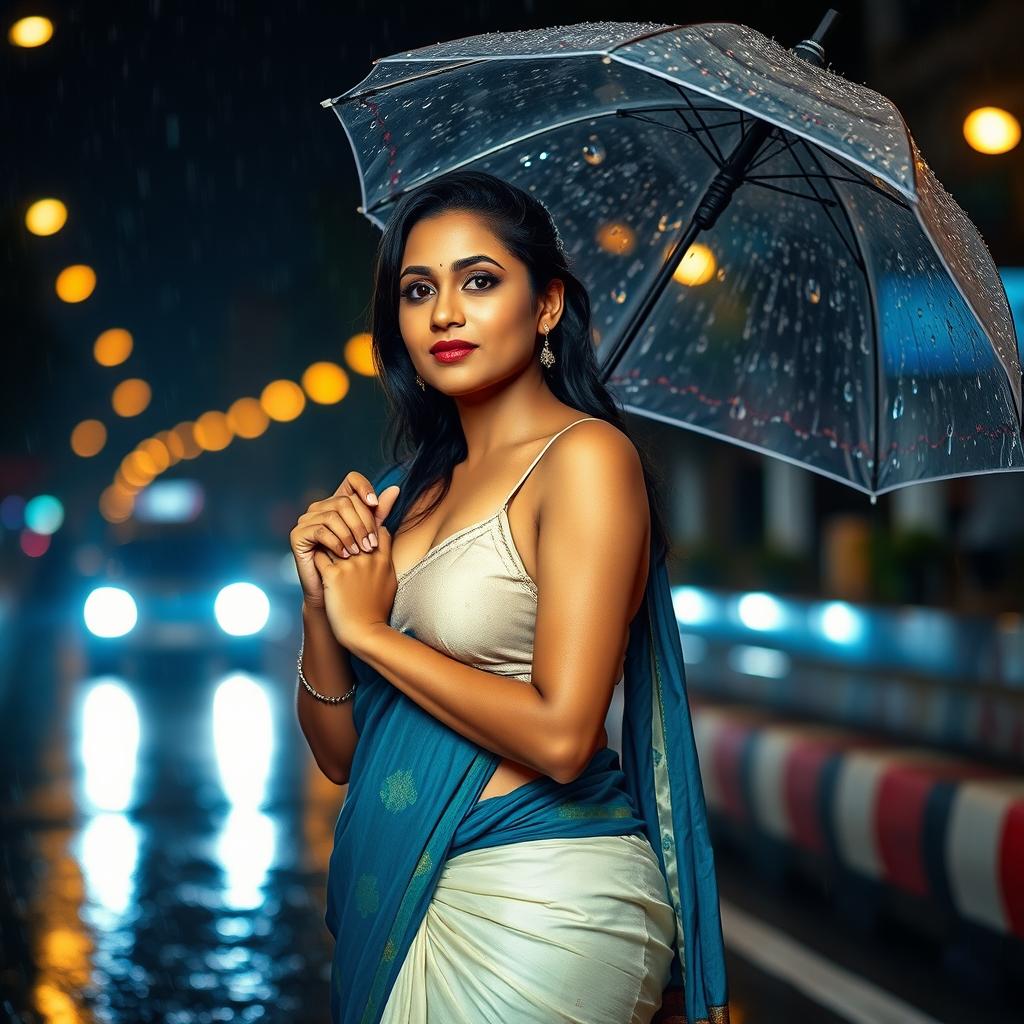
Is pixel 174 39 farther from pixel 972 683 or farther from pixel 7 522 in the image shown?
pixel 7 522

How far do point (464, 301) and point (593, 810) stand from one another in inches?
32.2

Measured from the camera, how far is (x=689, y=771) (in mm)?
2746

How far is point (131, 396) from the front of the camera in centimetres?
7094

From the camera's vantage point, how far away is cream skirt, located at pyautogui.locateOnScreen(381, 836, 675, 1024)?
2447 mm

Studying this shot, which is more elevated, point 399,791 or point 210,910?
point 399,791

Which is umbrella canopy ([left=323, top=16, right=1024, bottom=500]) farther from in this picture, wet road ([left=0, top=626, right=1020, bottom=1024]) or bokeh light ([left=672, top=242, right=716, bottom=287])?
wet road ([left=0, top=626, right=1020, bottom=1024])

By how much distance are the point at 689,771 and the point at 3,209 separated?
2861 centimetres

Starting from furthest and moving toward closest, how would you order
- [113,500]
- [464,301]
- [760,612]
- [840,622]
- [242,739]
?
[113,500]
[760,612]
[840,622]
[242,739]
[464,301]

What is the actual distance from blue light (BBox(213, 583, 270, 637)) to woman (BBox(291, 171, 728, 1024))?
50.3 feet

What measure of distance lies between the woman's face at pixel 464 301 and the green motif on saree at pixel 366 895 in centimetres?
77

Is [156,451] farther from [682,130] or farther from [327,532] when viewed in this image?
[327,532]

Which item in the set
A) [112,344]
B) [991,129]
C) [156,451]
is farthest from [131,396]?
[991,129]

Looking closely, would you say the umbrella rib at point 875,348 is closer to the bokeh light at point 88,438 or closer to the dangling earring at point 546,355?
the dangling earring at point 546,355

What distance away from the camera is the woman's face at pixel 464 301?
8.74 ft
